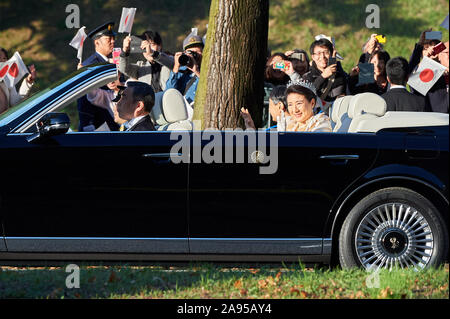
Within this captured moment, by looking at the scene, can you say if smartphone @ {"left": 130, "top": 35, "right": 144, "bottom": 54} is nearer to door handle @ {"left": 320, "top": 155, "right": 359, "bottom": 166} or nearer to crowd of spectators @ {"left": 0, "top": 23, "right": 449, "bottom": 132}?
crowd of spectators @ {"left": 0, "top": 23, "right": 449, "bottom": 132}

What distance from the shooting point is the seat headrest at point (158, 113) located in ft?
23.2

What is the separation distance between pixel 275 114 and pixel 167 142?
1.55 meters

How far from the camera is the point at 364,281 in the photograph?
235 inches

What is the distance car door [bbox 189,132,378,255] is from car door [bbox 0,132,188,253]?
0.17 metres

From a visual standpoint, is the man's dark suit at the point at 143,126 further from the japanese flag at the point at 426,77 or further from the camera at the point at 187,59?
the japanese flag at the point at 426,77

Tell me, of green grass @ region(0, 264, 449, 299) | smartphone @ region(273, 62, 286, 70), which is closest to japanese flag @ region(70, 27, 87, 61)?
smartphone @ region(273, 62, 286, 70)

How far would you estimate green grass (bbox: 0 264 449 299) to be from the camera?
5.72 metres

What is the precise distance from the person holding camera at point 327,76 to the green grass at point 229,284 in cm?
399

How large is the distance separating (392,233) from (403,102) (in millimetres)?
3041

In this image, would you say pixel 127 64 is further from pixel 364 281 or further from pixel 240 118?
pixel 364 281

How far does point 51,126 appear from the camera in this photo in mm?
6102

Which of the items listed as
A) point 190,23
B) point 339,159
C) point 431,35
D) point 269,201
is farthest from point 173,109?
point 190,23

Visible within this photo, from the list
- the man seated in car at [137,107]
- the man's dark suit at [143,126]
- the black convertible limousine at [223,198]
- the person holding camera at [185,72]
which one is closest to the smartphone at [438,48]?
the person holding camera at [185,72]

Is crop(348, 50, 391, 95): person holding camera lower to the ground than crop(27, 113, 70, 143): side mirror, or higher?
higher
